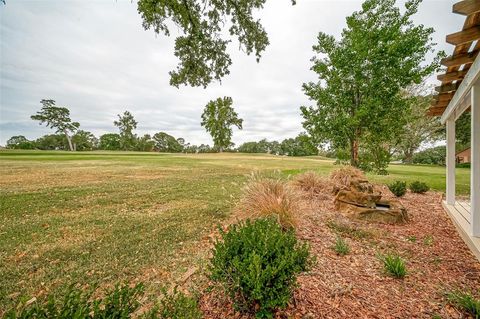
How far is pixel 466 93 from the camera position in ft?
12.4

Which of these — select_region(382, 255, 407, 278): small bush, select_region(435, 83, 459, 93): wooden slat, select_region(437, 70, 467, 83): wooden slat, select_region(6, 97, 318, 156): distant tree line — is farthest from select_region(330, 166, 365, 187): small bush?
select_region(6, 97, 318, 156): distant tree line

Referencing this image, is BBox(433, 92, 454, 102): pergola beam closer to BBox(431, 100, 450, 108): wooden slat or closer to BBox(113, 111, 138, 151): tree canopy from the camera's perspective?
BBox(431, 100, 450, 108): wooden slat

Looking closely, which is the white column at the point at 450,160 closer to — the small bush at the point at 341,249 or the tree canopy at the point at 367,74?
the tree canopy at the point at 367,74

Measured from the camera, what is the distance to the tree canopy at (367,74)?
6172mm

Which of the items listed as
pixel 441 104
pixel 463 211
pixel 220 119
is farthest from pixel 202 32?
pixel 220 119

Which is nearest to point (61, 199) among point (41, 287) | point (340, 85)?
point (41, 287)

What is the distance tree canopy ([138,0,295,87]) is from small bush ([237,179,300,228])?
4376 mm

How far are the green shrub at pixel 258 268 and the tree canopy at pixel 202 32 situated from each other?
5.60 meters

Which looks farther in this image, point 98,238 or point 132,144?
point 132,144

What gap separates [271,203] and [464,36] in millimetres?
3510

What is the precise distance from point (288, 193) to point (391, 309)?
245cm

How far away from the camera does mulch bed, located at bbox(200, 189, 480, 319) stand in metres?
2.02

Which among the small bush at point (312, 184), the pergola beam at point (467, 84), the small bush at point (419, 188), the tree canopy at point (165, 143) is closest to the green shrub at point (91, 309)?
the pergola beam at point (467, 84)

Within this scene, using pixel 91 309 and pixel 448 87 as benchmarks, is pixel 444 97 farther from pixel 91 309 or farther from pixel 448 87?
pixel 91 309
